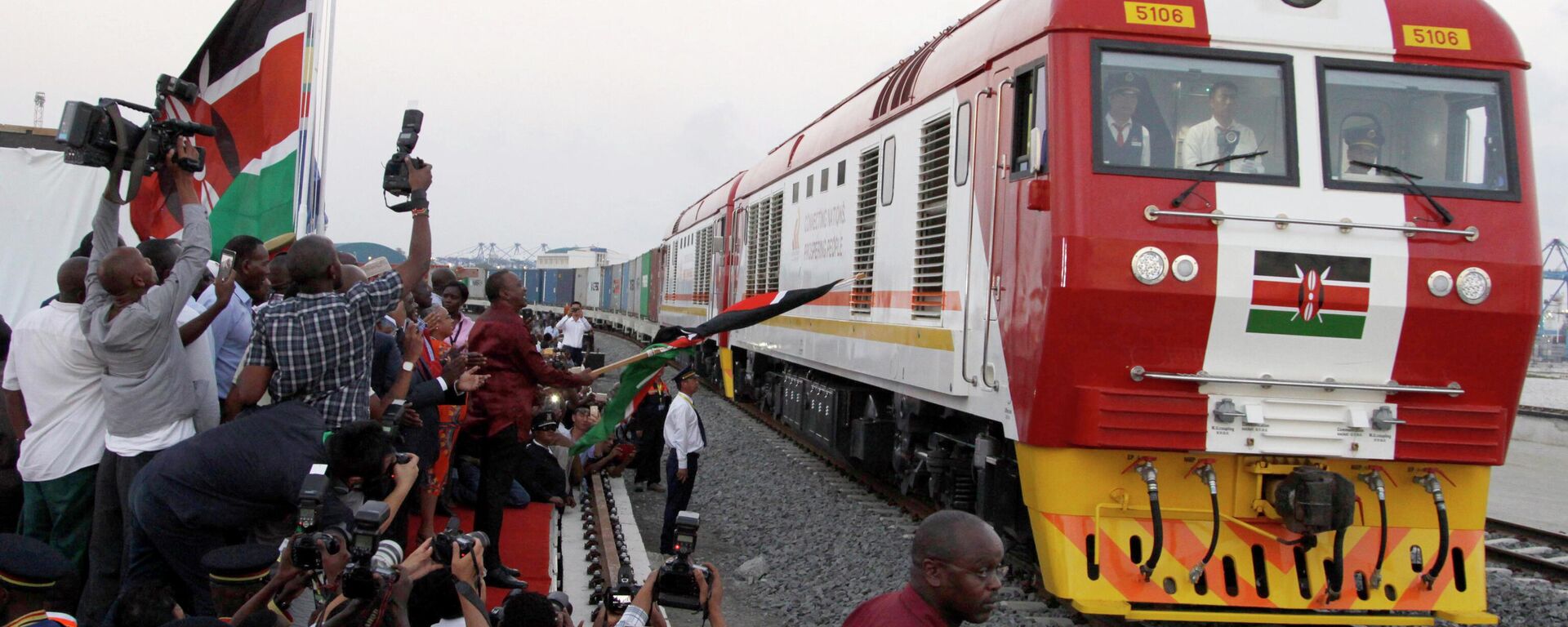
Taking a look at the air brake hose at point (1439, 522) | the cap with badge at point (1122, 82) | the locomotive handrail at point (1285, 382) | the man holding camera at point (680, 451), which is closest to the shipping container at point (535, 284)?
the man holding camera at point (680, 451)

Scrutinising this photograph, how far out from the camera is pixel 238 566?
363 centimetres

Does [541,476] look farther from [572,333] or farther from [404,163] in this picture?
[572,333]

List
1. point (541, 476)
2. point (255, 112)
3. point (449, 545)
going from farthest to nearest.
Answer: point (541, 476)
point (255, 112)
point (449, 545)

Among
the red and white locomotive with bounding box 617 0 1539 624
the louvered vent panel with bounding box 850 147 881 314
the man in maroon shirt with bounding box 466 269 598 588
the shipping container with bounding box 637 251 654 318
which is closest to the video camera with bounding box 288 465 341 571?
the man in maroon shirt with bounding box 466 269 598 588

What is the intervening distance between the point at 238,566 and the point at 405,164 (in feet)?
6.44

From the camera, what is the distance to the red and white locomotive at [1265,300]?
5.84 metres

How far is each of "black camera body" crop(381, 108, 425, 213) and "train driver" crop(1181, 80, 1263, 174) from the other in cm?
364

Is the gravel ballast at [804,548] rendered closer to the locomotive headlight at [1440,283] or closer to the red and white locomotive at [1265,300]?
the red and white locomotive at [1265,300]

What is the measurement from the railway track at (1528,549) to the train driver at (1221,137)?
4282mm

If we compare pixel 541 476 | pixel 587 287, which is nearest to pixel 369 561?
pixel 541 476

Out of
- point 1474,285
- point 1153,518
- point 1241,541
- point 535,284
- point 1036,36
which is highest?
point 1036,36

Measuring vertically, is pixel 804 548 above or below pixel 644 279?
below

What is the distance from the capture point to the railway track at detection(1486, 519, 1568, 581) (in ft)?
26.8

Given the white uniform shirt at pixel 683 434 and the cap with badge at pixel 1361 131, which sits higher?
the cap with badge at pixel 1361 131
